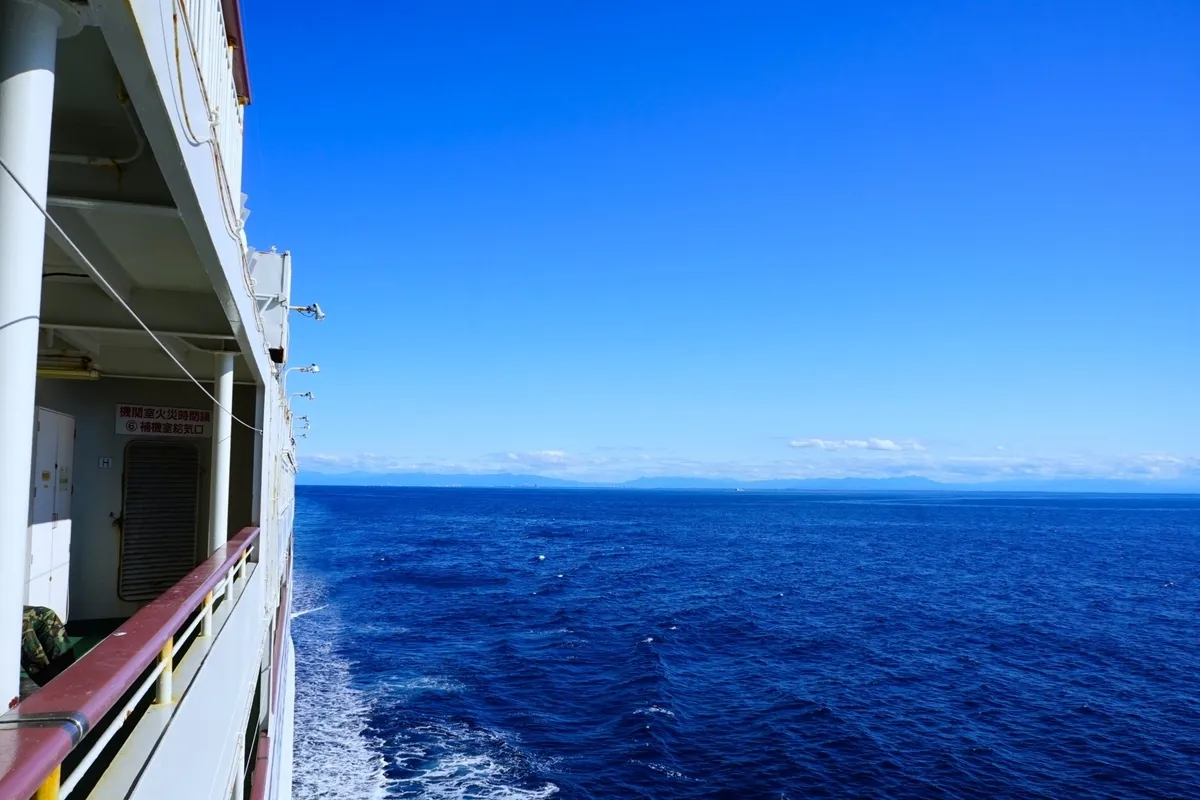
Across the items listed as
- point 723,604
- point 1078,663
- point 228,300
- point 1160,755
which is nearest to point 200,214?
point 228,300

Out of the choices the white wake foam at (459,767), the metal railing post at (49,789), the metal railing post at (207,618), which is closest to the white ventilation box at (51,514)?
the metal railing post at (207,618)

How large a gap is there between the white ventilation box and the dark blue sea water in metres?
10.3

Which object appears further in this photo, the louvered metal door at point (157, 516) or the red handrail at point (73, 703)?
the louvered metal door at point (157, 516)

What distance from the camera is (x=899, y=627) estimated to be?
1457 inches

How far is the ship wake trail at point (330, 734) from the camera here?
17547mm

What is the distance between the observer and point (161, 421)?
11008 millimetres

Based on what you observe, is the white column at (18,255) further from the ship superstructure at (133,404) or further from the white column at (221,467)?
the white column at (221,467)

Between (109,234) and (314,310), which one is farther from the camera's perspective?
(314,310)

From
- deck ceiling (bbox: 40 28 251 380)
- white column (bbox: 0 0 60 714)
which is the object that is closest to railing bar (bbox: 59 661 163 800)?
white column (bbox: 0 0 60 714)

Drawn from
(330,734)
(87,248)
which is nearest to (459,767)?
(330,734)

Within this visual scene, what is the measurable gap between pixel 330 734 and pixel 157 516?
12.4 metres

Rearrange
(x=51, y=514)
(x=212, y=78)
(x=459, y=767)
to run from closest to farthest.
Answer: (x=212, y=78) < (x=51, y=514) < (x=459, y=767)

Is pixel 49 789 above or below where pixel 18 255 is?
below

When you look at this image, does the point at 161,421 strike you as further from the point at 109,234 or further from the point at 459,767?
the point at 459,767
